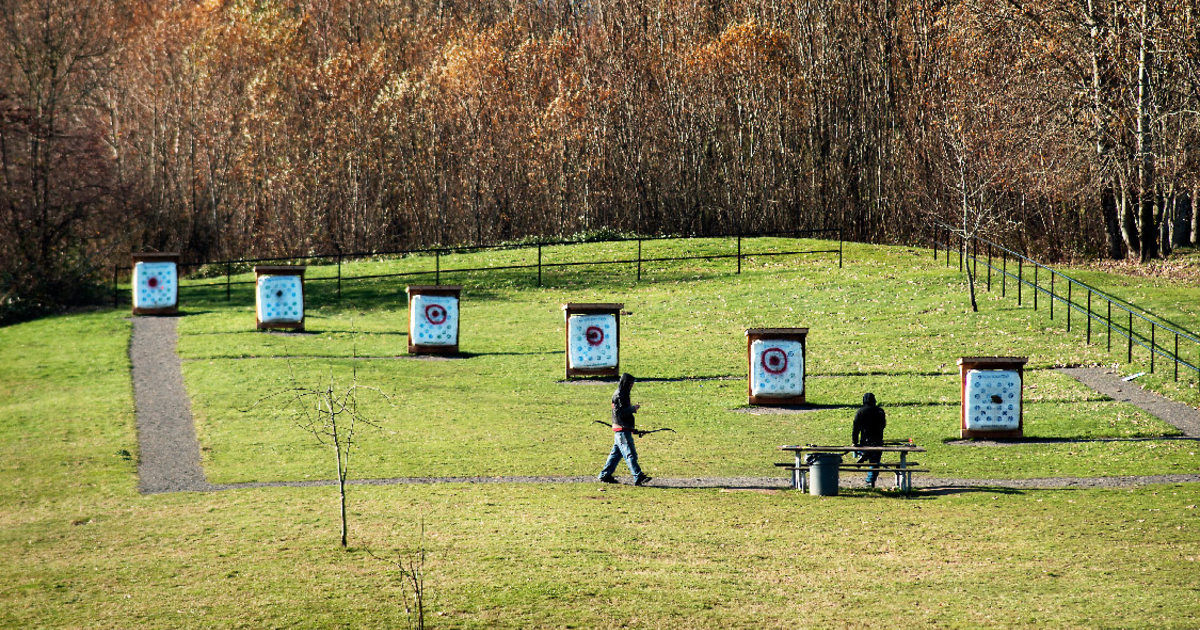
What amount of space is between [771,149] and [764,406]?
1387 inches

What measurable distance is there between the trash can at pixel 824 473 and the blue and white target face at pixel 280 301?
21.2 meters

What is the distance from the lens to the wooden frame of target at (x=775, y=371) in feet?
85.5

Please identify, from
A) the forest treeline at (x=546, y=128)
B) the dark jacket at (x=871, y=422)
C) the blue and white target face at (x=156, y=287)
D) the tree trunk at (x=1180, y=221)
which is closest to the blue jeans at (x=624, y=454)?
the dark jacket at (x=871, y=422)

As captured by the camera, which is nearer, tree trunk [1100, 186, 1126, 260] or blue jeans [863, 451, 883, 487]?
blue jeans [863, 451, 883, 487]

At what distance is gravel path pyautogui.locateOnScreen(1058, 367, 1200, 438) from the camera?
23891 millimetres

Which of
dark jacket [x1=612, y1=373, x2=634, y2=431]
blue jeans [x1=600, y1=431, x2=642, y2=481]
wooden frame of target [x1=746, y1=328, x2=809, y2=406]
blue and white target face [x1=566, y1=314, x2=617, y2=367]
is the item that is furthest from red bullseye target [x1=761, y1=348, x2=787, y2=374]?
blue jeans [x1=600, y1=431, x2=642, y2=481]

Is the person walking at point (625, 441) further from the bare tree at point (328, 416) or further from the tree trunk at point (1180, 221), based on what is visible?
the tree trunk at point (1180, 221)

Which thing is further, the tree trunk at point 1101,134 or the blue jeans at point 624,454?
the tree trunk at point 1101,134

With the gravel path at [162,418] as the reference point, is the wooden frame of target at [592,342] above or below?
above

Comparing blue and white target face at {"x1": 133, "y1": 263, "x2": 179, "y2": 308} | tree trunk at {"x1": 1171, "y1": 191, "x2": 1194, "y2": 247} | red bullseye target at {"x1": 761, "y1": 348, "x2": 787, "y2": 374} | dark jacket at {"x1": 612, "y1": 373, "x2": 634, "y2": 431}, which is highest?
tree trunk at {"x1": 1171, "y1": 191, "x2": 1194, "y2": 247}

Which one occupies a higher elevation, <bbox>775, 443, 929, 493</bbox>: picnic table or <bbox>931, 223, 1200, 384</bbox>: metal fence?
<bbox>931, 223, 1200, 384</bbox>: metal fence

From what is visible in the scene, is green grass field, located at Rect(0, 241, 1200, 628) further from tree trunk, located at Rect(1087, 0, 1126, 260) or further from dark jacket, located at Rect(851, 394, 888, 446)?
tree trunk, located at Rect(1087, 0, 1126, 260)

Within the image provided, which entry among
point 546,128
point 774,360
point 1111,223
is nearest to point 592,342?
point 774,360

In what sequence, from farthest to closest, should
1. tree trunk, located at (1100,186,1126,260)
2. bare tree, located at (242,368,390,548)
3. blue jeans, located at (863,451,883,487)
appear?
tree trunk, located at (1100,186,1126,260), bare tree, located at (242,368,390,548), blue jeans, located at (863,451,883,487)
